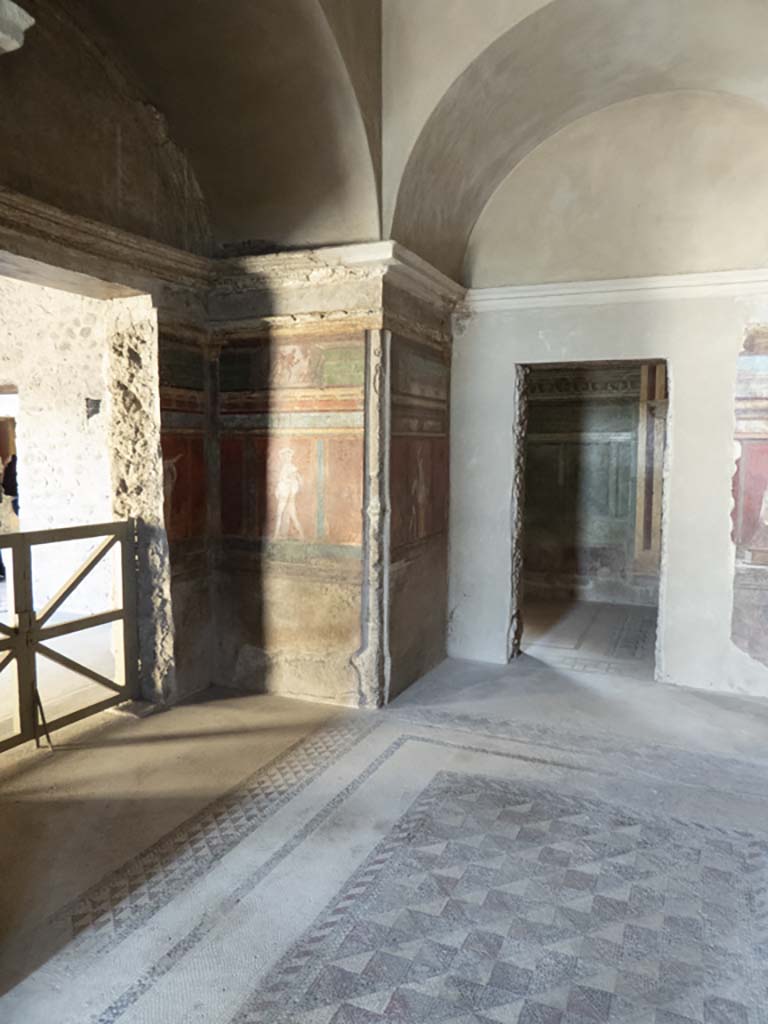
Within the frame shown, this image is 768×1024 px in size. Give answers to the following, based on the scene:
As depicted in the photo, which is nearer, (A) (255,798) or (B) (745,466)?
(A) (255,798)

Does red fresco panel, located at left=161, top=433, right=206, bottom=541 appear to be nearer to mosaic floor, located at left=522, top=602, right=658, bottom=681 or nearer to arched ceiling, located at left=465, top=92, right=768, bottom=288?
arched ceiling, located at left=465, top=92, right=768, bottom=288

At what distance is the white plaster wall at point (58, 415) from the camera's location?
229 inches

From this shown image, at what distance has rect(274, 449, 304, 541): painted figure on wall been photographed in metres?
4.35

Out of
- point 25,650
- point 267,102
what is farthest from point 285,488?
point 267,102

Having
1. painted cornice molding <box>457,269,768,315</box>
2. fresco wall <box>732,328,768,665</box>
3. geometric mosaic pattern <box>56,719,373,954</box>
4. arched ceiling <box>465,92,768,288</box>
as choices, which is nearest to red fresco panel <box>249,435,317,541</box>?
geometric mosaic pattern <box>56,719,373,954</box>

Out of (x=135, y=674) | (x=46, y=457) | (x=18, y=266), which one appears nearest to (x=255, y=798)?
(x=135, y=674)

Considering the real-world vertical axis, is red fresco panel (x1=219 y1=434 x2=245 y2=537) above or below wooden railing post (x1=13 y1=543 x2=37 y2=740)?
above

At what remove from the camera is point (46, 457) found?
6.04 meters

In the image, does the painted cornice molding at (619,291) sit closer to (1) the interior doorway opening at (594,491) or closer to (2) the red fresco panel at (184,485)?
(1) the interior doorway opening at (594,491)

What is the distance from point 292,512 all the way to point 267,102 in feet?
7.01

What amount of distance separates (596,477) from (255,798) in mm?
4906

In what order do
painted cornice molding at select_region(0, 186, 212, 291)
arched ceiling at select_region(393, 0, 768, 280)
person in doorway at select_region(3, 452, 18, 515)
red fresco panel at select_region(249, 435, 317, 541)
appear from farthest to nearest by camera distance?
1. person in doorway at select_region(3, 452, 18, 515)
2. red fresco panel at select_region(249, 435, 317, 541)
3. arched ceiling at select_region(393, 0, 768, 280)
4. painted cornice molding at select_region(0, 186, 212, 291)

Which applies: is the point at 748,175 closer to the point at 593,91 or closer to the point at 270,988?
the point at 593,91

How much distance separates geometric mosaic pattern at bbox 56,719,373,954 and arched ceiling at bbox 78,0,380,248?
2.76 m
